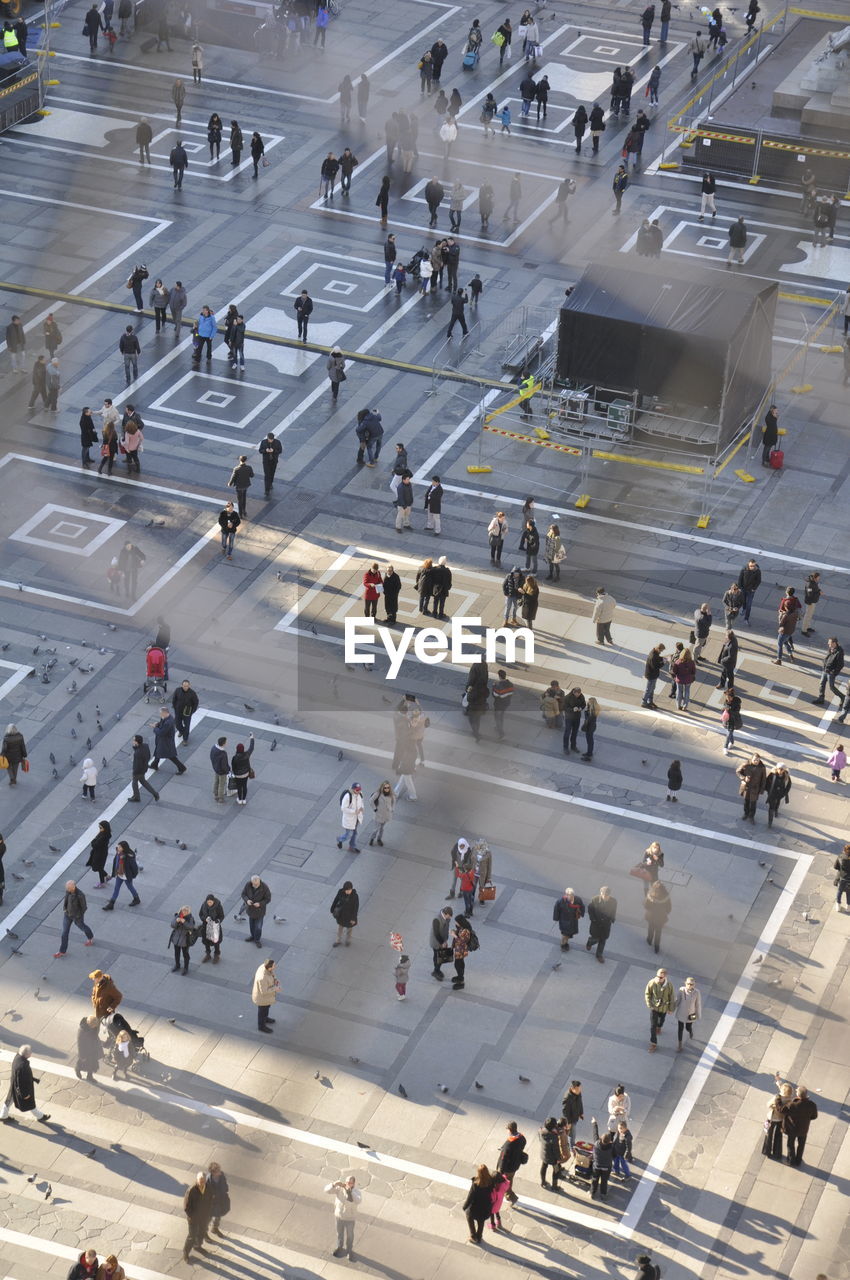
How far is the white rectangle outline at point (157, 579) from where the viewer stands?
49.1m

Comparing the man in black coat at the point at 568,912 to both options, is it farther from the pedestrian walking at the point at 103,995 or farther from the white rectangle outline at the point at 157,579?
the white rectangle outline at the point at 157,579

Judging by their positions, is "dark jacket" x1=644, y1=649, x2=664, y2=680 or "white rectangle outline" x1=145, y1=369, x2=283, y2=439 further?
"white rectangle outline" x1=145, y1=369, x2=283, y2=439

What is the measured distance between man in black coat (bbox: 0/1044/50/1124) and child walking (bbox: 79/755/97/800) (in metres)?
7.85

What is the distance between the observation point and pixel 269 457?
52.0 m

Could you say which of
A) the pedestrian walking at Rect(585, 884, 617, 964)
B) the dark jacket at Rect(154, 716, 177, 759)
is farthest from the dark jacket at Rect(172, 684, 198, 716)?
the pedestrian walking at Rect(585, 884, 617, 964)

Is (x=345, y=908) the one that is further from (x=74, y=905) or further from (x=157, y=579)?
(x=157, y=579)

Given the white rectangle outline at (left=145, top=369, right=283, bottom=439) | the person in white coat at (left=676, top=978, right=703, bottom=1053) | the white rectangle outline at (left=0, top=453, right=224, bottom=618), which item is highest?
the person in white coat at (left=676, top=978, right=703, bottom=1053)

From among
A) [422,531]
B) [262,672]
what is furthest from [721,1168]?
[422,531]

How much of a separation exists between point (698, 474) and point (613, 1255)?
25.2 m

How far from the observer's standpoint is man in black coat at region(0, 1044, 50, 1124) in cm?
3475

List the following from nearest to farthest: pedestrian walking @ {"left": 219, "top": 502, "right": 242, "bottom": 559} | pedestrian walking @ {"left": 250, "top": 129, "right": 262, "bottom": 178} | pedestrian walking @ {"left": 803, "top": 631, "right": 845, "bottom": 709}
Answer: pedestrian walking @ {"left": 803, "top": 631, "right": 845, "bottom": 709} → pedestrian walking @ {"left": 219, "top": 502, "right": 242, "bottom": 559} → pedestrian walking @ {"left": 250, "top": 129, "right": 262, "bottom": 178}

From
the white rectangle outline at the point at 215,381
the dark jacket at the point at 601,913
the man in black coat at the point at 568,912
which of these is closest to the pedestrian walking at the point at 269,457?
the white rectangle outline at the point at 215,381

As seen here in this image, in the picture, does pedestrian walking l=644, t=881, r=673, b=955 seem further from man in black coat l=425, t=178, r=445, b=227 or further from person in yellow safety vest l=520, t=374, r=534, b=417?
man in black coat l=425, t=178, r=445, b=227

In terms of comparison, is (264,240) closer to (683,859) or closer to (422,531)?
(422,531)
